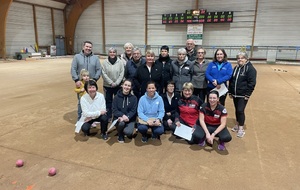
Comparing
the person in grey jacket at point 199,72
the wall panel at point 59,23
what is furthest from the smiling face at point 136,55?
the wall panel at point 59,23

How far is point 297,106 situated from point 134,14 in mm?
17475

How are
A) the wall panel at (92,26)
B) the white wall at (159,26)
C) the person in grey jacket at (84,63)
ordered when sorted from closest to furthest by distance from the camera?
1. the person in grey jacket at (84,63)
2. the white wall at (159,26)
3. the wall panel at (92,26)

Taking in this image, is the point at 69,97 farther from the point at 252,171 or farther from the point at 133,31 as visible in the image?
the point at 133,31

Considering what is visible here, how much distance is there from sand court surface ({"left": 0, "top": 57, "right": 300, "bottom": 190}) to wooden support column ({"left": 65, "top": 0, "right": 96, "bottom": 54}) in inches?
773

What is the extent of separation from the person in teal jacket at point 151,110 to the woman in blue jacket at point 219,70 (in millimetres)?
988

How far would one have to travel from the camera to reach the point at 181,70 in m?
3.91

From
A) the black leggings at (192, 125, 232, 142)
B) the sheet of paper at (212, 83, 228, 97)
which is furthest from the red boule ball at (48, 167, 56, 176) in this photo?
the sheet of paper at (212, 83, 228, 97)

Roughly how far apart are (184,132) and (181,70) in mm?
1083

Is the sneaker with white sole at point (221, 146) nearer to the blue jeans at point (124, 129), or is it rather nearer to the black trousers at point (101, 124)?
the blue jeans at point (124, 129)

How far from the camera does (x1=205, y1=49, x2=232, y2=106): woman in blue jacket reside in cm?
376

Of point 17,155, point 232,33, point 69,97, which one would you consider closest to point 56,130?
point 17,155

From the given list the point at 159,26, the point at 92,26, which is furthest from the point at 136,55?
the point at 92,26

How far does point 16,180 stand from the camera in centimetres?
248

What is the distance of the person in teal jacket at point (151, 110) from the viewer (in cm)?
348
